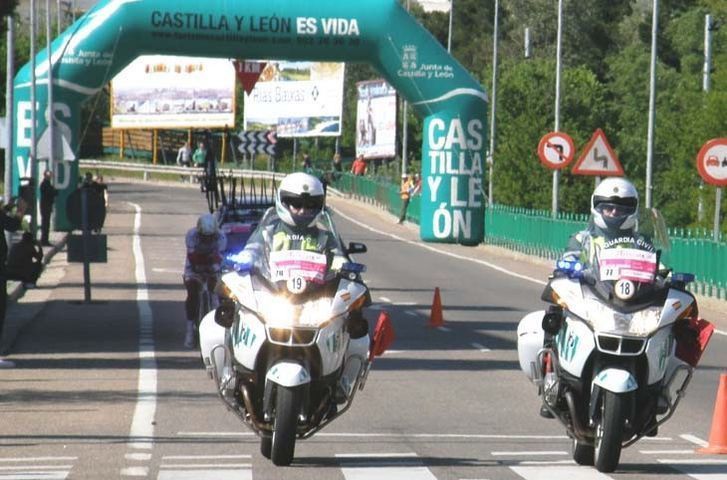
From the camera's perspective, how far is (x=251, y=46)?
1419 inches

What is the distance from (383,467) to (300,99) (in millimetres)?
83604

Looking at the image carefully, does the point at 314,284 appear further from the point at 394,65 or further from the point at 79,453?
the point at 394,65

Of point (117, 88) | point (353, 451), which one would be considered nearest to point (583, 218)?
point (353, 451)

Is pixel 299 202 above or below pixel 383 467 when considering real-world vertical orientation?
above

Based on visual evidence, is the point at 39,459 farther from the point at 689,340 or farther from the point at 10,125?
the point at 10,125

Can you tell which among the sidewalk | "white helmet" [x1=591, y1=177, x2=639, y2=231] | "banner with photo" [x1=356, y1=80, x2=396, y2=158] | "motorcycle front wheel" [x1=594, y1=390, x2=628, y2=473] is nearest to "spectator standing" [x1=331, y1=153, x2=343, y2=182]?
"banner with photo" [x1=356, y1=80, x2=396, y2=158]

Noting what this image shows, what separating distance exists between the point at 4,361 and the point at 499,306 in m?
12.0

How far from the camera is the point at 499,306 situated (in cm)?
3142

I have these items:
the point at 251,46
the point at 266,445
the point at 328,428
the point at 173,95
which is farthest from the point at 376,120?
the point at 266,445

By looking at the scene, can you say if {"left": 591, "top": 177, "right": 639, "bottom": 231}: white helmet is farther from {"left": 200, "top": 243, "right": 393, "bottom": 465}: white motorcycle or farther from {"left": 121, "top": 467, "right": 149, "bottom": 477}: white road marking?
{"left": 121, "top": 467, "right": 149, "bottom": 477}: white road marking

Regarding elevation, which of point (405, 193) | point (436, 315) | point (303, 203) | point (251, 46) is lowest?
point (405, 193)

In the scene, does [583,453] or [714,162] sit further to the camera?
[714,162]

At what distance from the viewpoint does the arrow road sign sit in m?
85.9

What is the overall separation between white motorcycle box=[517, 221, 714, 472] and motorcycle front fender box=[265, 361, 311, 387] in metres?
1.51
